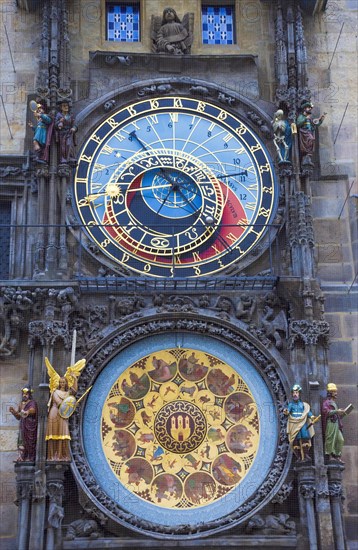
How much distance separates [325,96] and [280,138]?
1454mm

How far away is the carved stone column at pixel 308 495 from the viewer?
14.2 m

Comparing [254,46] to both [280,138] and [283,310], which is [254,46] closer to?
[280,138]

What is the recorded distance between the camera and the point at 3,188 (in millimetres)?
16469

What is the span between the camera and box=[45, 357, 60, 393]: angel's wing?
1462 cm

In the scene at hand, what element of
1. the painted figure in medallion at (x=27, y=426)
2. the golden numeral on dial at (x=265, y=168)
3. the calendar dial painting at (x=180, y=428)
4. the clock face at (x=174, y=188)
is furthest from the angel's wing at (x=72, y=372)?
the golden numeral on dial at (x=265, y=168)

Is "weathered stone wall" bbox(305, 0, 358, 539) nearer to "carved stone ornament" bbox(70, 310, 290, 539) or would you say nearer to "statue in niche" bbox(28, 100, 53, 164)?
"carved stone ornament" bbox(70, 310, 290, 539)

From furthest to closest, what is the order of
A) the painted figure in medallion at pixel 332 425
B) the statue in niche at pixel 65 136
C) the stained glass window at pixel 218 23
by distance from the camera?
the stained glass window at pixel 218 23, the statue in niche at pixel 65 136, the painted figure in medallion at pixel 332 425

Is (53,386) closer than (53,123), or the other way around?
(53,386)

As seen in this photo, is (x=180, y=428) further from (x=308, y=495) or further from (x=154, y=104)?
(x=154, y=104)

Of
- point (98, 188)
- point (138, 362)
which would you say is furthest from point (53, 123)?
point (138, 362)

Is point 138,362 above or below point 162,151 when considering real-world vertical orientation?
below

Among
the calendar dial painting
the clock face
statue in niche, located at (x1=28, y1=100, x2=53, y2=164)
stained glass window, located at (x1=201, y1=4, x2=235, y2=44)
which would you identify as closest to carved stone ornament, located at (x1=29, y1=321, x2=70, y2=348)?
the calendar dial painting

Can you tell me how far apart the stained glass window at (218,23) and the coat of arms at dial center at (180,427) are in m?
6.09

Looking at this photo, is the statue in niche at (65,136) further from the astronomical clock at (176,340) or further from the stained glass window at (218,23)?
the stained glass window at (218,23)
